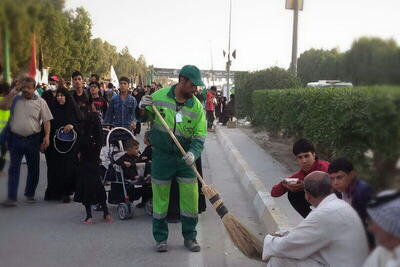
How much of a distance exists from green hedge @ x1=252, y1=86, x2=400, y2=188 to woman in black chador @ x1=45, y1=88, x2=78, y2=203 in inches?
121

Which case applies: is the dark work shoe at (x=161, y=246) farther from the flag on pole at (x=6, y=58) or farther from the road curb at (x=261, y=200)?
the flag on pole at (x=6, y=58)

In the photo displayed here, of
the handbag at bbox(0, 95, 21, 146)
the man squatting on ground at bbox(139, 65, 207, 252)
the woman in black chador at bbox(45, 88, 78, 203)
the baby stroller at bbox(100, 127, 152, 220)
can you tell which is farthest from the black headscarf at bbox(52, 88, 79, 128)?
the handbag at bbox(0, 95, 21, 146)

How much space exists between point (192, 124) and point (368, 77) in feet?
10.6

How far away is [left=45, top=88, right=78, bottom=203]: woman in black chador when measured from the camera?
6.34 meters

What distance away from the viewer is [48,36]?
1599mm

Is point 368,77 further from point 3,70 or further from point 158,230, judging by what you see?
point 158,230

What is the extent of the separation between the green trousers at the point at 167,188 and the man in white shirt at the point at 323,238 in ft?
4.51

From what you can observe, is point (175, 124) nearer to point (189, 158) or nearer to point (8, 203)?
point (189, 158)

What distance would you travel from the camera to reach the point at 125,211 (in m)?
5.86

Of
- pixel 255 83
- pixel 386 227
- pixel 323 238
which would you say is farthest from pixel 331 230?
pixel 255 83

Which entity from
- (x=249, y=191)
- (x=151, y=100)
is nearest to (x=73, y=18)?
(x=151, y=100)

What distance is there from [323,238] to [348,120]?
1.40 meters

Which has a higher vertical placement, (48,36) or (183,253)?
(48,36)

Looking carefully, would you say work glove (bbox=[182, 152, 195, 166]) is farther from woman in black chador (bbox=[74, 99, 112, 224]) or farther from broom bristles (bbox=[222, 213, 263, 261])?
woman in black chador (bbox=[74, 99, 112, 224])
